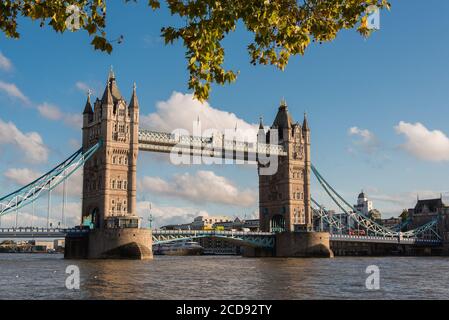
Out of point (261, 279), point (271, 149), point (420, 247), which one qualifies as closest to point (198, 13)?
point (261, 279)

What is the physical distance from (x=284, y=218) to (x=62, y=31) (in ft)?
302

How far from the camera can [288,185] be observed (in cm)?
10181

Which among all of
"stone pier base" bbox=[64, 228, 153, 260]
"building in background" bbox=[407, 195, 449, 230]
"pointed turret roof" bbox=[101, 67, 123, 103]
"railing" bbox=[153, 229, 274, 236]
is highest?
"pointed turret roof" bbox=[101, 67, 123, 103]

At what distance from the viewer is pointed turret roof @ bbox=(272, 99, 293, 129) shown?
346 feet

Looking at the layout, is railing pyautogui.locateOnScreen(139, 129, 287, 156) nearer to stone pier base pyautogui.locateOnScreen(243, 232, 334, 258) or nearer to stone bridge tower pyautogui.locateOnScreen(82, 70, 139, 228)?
stone bridge tower pyautogui.locateOnScreen(82, 70, 139, 228)

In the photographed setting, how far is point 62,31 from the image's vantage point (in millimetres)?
11523

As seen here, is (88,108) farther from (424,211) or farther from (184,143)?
(424,211)

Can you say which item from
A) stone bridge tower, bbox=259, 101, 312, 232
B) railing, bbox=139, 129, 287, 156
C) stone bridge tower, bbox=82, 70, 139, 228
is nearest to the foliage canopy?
stone bridge tower, bbox=82, 70, 139, 228

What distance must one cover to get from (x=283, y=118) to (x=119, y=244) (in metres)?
43.5

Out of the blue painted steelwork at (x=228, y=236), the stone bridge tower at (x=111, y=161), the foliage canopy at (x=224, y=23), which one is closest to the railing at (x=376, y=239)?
the blue painted steelwork at (x=228, y=236)

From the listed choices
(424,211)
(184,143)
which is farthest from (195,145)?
(424,211)
